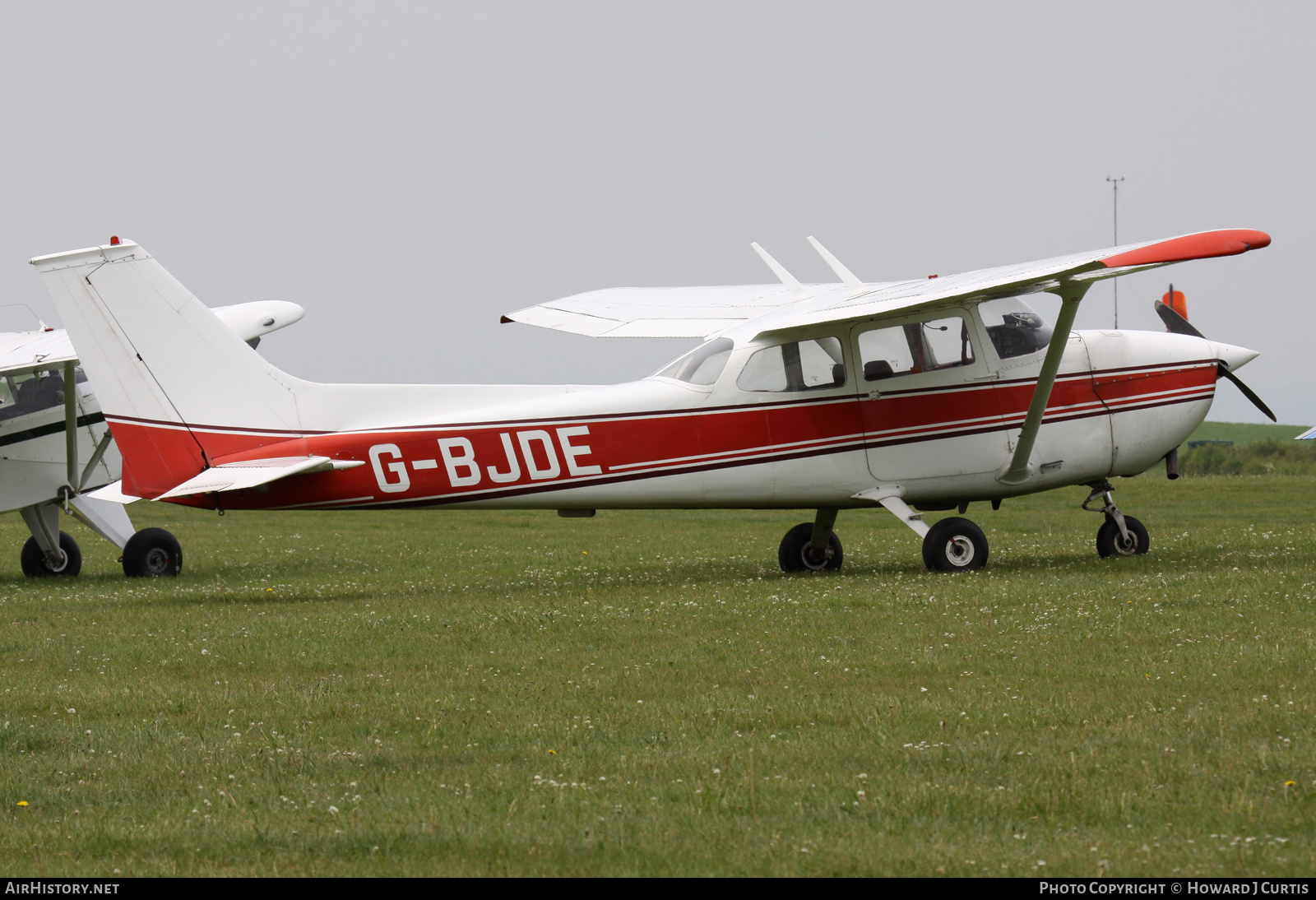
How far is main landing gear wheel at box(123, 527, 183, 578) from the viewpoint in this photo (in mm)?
Answer: 16031

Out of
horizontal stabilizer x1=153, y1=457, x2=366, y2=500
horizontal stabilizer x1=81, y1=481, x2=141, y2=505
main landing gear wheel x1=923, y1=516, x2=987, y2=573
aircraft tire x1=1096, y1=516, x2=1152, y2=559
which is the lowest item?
aircraft tire x1=1096, y1=516, x2=1152, y2=559

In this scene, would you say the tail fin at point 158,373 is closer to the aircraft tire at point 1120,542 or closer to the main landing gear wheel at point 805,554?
the main landing gear wheel at point 805,554

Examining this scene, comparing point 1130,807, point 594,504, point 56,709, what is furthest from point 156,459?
point 1130,807

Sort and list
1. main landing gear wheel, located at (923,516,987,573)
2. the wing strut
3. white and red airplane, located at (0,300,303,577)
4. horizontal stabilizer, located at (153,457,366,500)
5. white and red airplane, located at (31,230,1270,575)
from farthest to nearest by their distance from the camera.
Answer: white and red airplane, located at (0,300,303,577), main landing gear wheel, located at (923,516,987,573), the wing strut, white and red airplane, located at (31,230,1270,575), horizontal stabilizer, located at (153,457,366,500)

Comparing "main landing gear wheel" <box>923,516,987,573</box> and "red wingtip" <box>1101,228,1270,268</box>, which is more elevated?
"red wingtip" <box>1101,228,1270,268</box>

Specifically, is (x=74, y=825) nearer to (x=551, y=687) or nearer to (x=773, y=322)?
(x=551, y=687)

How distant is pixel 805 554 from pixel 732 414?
219cm

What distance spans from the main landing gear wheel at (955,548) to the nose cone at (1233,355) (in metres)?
3.17

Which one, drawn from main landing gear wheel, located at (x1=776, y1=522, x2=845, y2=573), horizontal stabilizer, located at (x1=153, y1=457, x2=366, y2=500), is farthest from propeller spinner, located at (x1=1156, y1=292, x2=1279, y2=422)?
horizontal stabilizer, located at (x1=153, y1=457, x2=366, y2=500)

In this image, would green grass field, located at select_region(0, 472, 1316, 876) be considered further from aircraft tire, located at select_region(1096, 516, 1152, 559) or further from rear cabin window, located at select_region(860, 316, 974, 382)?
rear cabin window, located at select_region(860, 316, 974, 382)

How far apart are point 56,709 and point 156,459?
4.77 metres

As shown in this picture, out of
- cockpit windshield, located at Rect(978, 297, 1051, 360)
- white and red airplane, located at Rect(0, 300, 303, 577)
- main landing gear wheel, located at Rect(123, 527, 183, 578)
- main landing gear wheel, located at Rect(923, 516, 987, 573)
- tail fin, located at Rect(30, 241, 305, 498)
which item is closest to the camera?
tail fin, located at Rect(30, 241, 305, 498)

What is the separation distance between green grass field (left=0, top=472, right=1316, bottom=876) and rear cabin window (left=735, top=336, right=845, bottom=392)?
70.9 inches

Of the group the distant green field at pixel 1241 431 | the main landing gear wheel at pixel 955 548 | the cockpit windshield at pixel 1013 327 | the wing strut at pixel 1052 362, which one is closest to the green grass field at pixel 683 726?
the main landing gear wheel at pixel 955 548
